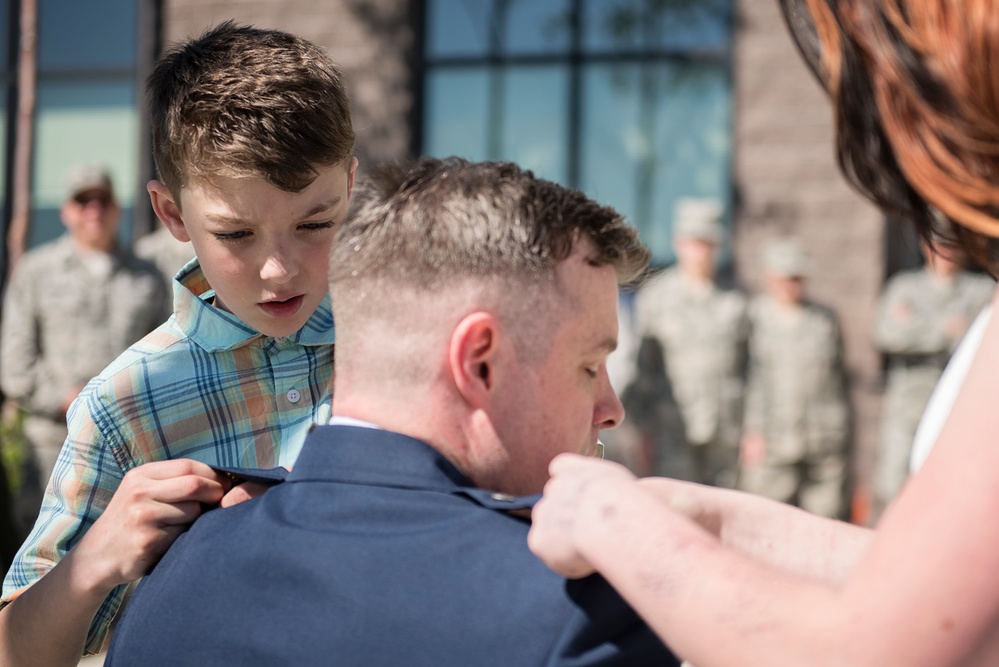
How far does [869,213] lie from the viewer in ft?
28.8

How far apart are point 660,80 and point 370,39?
2179mm

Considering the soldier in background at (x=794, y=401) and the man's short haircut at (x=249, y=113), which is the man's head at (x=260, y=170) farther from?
the soldier in background at (x=794, y=401)

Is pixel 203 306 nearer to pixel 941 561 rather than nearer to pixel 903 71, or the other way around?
pixel 903 71

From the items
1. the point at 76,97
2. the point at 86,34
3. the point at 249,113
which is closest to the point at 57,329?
the point at 76,97

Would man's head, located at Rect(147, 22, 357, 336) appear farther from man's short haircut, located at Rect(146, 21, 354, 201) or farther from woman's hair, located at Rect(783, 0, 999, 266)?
woman's hair, located at Rect(783, 0, 999, 266)

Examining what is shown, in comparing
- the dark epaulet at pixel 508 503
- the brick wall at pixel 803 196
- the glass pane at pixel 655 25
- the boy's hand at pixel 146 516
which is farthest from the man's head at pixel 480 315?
the glass pane at pixel 655 25

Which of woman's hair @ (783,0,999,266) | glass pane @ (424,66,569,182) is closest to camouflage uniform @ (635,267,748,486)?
glass pane @ (424,66,569,182)

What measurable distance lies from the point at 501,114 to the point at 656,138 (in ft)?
3.96

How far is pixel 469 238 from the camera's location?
167cm

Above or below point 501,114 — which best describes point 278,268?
below

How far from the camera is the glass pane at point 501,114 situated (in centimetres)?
992

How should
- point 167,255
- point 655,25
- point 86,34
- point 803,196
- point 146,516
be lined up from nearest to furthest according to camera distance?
point 146,516, point 167,255, point 803,196, point 655,25, point 86,34

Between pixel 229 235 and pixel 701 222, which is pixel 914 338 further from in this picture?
pixel 229 235

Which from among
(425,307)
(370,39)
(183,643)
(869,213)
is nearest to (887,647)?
(425,307)
